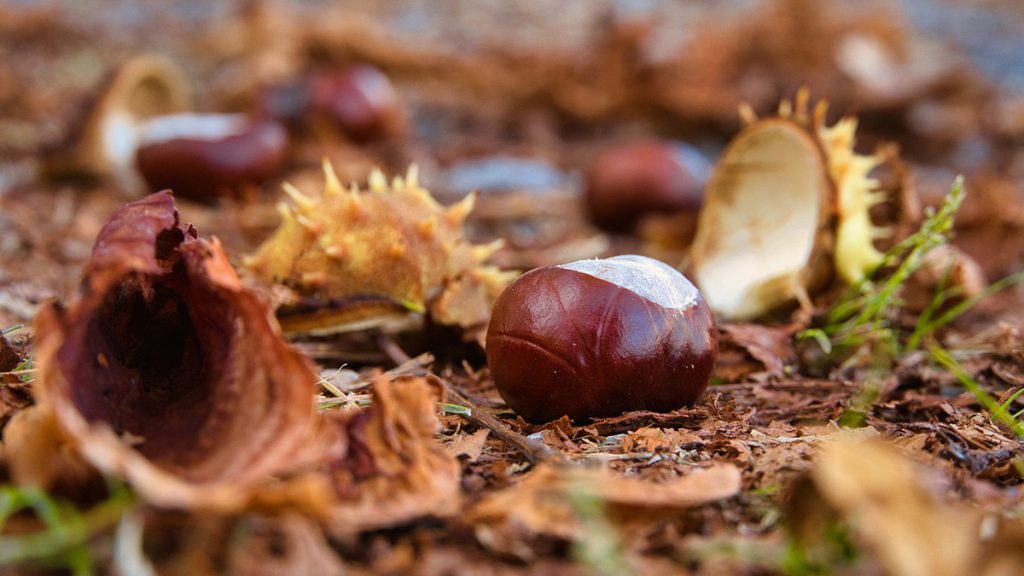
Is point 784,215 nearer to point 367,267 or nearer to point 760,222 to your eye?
point 760,222

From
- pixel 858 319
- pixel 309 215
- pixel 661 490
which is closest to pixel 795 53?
pixel 858 319

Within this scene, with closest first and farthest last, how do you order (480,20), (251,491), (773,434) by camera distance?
(251,491) → (773,434) → (480,20)

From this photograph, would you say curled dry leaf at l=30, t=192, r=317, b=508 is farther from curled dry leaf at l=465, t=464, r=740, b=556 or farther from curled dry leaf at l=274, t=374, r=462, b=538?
curled dry leaf at l=465, t=464, r=740, b=556

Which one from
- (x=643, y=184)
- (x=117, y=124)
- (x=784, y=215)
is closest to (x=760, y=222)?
(x=784, y=215)

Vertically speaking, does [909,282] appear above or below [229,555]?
below

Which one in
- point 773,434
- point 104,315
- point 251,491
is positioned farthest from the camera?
point 773,434

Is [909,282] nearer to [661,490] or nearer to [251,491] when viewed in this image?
[661,490]

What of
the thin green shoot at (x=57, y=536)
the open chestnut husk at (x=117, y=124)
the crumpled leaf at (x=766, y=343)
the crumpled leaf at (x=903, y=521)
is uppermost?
the crumpled leaf at (x=903, y=521)

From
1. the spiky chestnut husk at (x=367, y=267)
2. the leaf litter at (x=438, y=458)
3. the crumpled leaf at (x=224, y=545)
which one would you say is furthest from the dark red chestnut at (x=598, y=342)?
the crumpled leaf at (x=224, y=545)

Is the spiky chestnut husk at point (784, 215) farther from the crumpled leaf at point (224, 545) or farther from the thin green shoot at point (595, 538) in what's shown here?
the crumpled leaf at point (224, 545)
